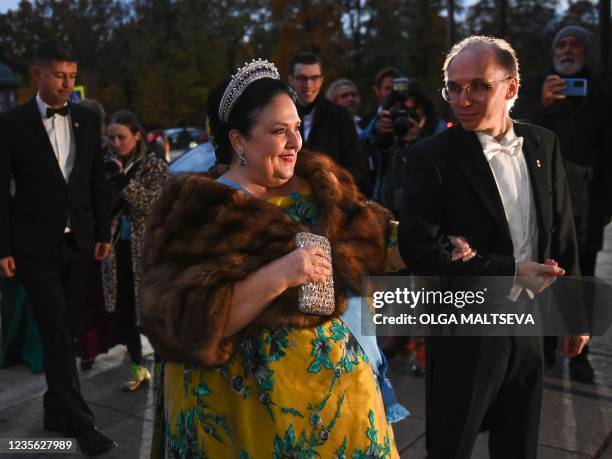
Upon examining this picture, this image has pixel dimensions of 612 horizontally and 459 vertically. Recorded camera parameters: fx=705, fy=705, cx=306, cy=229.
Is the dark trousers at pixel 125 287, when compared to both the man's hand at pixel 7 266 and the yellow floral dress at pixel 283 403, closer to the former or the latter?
the man's hand at pixel 7 266

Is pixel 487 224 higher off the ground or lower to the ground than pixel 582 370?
higher

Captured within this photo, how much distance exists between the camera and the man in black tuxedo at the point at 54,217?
3.92m

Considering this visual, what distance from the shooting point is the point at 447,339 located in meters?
2.70

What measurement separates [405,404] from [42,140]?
8.86 ft

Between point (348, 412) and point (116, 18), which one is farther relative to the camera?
point (116, 18)

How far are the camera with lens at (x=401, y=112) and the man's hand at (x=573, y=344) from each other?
8.59ft

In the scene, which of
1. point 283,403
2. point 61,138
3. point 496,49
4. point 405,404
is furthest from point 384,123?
A: point 283,403

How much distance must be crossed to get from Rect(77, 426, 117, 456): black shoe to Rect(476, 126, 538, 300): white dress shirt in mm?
2416

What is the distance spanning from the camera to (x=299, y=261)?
2.00 meters

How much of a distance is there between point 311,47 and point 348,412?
3445 cm

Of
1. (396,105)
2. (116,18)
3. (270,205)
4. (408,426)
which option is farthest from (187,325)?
(116,18)

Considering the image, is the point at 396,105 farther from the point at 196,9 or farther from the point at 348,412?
the point at 196,9

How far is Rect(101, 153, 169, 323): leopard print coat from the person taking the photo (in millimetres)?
4953

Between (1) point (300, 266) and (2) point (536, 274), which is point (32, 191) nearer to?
(1) point (300, 266)
